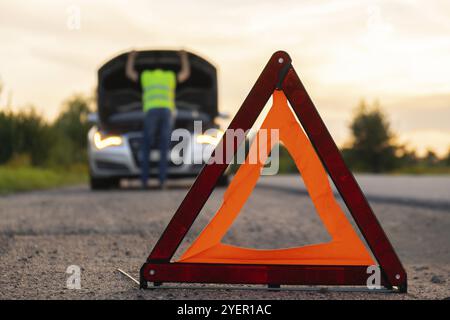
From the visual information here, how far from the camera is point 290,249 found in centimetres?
325

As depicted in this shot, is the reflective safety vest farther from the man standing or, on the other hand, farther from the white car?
the white car

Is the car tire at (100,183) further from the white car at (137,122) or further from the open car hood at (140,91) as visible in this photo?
the open car hood at (140,91)

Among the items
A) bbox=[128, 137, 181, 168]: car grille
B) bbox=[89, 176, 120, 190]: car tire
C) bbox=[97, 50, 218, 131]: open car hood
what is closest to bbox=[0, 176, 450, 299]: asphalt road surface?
bbox=[128, 137, 181, 168]: car grille

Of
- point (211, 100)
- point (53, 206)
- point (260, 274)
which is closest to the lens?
point (260, 274)

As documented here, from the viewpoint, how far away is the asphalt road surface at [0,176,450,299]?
3.30 meters

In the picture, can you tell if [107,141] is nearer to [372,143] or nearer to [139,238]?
[139,238]

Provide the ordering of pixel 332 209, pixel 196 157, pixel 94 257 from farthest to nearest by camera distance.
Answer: pixel 196 157 < pixel 94 257 < pixel 332 209

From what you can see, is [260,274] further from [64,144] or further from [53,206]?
[64,144]

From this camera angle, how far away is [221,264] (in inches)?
125

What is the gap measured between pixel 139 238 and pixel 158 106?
6.68 m

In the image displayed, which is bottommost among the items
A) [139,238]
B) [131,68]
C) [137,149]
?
[139,238]

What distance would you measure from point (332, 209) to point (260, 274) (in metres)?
0.52

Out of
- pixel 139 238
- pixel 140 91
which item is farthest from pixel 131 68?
pixel 139 238
